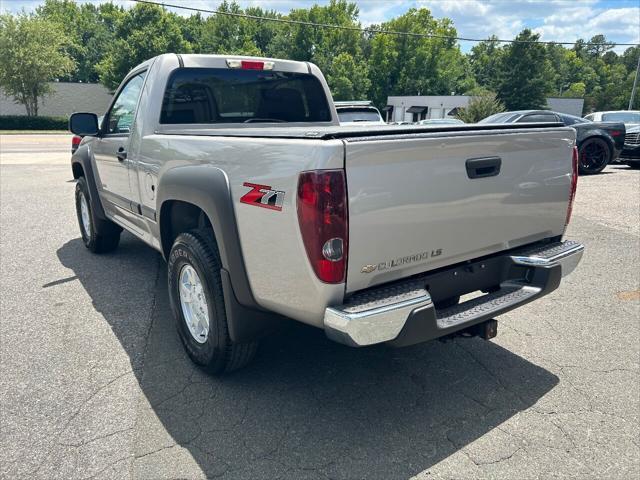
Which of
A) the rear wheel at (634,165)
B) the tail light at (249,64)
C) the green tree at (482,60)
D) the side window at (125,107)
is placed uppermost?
the green tree at (482,60)

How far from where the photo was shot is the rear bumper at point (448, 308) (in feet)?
7.11

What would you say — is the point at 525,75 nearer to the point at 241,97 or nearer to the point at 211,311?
the point at 241,97

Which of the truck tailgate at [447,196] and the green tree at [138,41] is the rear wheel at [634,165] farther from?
the green tree at [138,41]

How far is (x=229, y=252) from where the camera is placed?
2602 millimetres

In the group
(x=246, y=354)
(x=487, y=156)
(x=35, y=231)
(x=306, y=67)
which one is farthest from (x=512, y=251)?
(x=35, y=231)

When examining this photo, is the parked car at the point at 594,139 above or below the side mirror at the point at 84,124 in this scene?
below

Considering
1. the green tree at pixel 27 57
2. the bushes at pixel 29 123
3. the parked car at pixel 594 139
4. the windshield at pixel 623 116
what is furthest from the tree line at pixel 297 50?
the parked car at pixel 594 139

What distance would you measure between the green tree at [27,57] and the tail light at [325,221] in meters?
45.1

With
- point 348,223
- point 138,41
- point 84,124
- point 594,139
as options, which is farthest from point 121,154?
point 138,41

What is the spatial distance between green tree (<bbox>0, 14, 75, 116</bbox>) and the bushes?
3.96m

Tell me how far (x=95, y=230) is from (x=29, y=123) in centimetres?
3860

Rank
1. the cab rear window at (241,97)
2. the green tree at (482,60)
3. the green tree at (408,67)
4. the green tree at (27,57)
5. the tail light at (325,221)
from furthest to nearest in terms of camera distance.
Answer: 1. the green tree at (482,60)
2. the green tree at (408,67)
3. the green tree at (27,57)
4. the cab rear window at (241,97)
5. the tail light at (325,221)

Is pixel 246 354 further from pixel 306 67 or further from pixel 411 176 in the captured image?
pixel 306 67

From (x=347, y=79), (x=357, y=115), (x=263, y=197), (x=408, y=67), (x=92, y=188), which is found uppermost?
(x=408, y=67)
